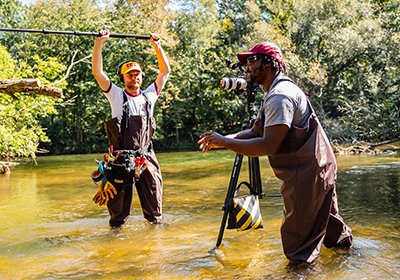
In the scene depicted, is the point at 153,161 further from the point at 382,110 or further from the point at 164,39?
the point at 164,39

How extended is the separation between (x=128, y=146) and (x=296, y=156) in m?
2.41

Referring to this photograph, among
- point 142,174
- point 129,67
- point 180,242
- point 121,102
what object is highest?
point 129,67

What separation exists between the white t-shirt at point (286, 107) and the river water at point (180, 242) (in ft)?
3.76

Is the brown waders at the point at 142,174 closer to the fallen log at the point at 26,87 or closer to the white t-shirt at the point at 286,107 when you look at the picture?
the fallen log at the point at 26,87

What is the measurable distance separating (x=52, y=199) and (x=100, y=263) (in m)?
4.80

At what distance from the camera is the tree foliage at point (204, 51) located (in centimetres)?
2592

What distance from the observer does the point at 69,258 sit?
14.4ft

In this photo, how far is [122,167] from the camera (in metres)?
5.10

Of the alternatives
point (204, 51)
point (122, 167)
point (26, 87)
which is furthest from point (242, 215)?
point (204, 51)

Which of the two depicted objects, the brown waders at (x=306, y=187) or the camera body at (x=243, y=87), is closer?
the brown waders at (x=306, y=187)

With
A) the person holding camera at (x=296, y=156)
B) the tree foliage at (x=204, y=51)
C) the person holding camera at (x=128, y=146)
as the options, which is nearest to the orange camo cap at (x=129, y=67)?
the person holding camera at (x=128, y=146)

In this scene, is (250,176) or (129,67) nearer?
(250,176)

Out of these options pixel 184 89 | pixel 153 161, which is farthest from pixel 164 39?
pixel 153 161

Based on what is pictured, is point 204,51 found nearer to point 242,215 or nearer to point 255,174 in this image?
point 255,174
